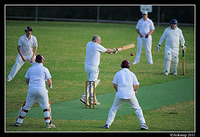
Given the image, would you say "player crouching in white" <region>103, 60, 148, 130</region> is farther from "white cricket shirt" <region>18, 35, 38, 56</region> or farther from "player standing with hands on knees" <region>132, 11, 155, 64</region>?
"player standing with hands on knees" <region>132, 11, 155, 64</region>

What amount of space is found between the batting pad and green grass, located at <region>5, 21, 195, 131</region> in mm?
601

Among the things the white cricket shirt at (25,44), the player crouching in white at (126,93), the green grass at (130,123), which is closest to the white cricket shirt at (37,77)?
the green grass at (130,123)

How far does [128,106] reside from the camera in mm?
15281

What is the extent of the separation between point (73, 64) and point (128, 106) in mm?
9049

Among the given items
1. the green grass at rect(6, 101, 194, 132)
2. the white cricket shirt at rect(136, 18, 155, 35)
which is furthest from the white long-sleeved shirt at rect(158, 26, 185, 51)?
the green grass at rect(6, 101, 194, 132)

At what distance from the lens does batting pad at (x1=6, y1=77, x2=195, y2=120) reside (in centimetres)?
1380

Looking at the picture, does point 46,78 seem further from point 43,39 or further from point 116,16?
point 116,16

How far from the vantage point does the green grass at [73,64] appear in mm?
15514

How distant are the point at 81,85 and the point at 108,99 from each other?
280 centimetres

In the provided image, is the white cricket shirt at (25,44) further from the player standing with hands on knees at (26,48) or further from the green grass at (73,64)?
the green grass at (73,64)

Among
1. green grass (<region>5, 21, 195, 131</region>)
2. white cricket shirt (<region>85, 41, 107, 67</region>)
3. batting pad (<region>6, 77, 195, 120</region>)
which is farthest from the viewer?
green grass (<region>5, 21, 195, 131</region>)

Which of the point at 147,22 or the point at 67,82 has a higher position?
the point at 147,22

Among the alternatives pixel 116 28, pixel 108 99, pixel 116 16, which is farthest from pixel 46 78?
pixel 116 16

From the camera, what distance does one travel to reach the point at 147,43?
23.4 m
